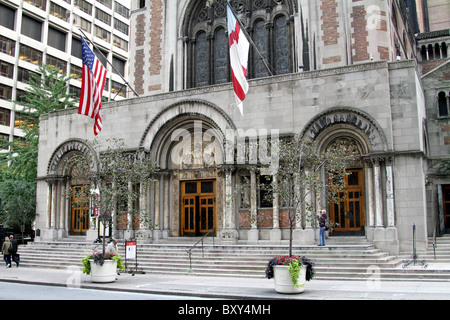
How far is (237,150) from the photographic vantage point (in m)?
24.4

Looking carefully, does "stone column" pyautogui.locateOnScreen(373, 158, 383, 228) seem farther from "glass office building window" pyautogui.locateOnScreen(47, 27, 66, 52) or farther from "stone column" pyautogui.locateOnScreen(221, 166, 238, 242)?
"glass office building window" pyautogui.locateOnScreen(47, 27, 66, 52)

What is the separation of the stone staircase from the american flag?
7.13 m

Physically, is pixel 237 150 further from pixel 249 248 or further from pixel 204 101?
pixel 249 248

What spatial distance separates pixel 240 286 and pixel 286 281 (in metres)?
2.53

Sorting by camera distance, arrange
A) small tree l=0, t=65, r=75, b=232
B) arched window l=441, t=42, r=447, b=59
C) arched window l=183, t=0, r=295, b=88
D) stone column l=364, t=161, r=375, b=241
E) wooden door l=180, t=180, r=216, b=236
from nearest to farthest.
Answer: stone column l=364, t=161, r=375, b=241
wooden door l=180, t=180, r=216, b=236
arched window l=183, t=0, r=295, b=88
small tree l=0, t=65, r=75, b=232
arched window l=441, t=42, r=447, b=59

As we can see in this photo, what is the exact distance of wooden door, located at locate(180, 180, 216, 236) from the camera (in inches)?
1038

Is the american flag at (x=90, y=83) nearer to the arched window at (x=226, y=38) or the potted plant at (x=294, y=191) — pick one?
the arched window at (x=226, y=38)

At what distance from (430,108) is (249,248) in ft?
52.9

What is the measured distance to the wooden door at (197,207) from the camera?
2638 centimetres

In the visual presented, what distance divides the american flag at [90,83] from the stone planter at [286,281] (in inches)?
601

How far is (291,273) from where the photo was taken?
13.9m

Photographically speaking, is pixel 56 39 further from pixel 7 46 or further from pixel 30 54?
pixel 7 46

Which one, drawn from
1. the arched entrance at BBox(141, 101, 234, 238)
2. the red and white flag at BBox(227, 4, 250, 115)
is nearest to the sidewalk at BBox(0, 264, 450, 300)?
the arched entrance at BBox(141, 101, 234, 238)

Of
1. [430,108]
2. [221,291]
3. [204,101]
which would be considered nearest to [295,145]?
[221,291]
